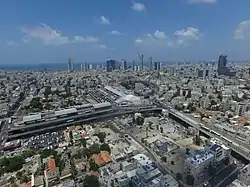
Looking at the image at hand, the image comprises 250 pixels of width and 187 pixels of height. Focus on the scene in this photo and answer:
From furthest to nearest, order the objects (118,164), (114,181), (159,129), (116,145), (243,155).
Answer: (159,129), (116,145), (243,155), (118,164), (114,181)

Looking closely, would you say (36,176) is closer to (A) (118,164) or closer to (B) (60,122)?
(A) (118,164)

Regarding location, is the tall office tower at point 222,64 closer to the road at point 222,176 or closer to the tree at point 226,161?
the tree at point 226,161

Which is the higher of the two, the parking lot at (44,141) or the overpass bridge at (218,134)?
the overpass bridge at (218,134)

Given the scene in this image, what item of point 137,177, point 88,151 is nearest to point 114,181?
point 137,177

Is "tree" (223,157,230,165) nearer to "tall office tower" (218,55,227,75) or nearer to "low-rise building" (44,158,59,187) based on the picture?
"low-rise building" (44,158,59,187)

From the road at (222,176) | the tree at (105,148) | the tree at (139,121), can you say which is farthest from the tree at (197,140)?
the tree at (105,148)

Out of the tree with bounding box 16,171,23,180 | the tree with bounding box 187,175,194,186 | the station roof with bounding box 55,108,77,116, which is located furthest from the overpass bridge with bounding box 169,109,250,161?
the tree with bounding box 16,171,23,180

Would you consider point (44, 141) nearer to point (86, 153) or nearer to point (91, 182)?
point (86, 153)

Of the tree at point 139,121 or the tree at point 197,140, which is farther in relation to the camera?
the tree at point 139,121
